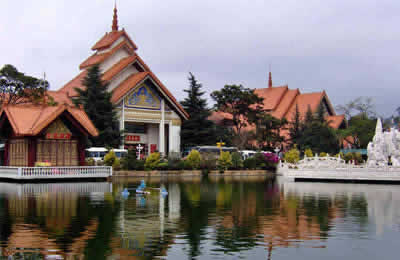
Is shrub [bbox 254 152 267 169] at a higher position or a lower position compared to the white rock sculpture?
lower

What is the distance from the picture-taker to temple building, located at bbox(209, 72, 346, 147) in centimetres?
6203

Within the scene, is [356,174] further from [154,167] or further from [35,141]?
[35,141]

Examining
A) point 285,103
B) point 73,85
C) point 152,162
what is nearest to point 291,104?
point 285,103

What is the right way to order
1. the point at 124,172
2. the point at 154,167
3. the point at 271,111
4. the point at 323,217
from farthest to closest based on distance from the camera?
the point at 271,111 → the point at 154,167 → the point at 124,172 → the point at 323,217

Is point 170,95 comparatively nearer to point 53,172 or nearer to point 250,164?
point 250,164

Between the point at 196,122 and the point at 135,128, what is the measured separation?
5914mm

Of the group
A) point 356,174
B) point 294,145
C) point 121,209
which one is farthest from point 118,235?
point 294,145

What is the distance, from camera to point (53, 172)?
27.6 metres

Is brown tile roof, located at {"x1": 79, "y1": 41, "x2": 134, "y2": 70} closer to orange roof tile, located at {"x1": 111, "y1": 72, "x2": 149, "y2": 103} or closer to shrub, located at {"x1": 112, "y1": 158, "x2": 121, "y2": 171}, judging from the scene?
orange roof tile, located at {"x1": 111, "y1": 72, "x2": 149, "y2": 103}

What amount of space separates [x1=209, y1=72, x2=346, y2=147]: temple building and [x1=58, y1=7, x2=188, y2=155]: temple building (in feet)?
40.1

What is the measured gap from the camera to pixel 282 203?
17828 millimetres

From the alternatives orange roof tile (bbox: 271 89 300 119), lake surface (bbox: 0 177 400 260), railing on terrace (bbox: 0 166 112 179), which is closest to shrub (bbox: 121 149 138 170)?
railing on terrace (bbox: 0 166 112 179)

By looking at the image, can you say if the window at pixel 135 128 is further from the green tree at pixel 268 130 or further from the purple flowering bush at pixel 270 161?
the purple flowering bush at pixel 270 161

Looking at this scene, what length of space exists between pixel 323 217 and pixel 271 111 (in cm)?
5159
